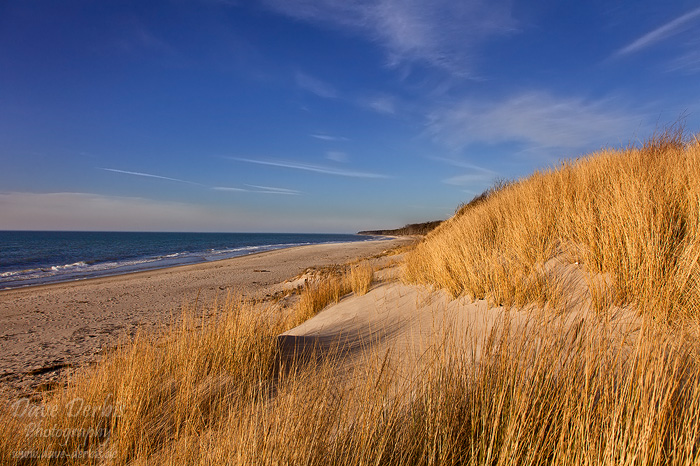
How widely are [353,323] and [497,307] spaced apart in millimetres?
2228

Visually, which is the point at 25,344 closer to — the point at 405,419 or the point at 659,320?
the point at 405,419

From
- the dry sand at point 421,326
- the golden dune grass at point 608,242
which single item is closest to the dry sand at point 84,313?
the dry sand at point 421,326

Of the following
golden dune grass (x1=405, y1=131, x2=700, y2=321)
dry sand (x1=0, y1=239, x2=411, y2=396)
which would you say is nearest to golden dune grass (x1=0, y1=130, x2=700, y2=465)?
golden dune grass (x1=405, y1=131, x2=700, y2=321)

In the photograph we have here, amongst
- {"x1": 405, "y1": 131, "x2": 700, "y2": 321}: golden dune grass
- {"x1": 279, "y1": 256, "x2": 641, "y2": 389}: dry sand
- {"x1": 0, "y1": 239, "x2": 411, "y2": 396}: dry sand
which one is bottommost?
{"x1": 0, "y1": 239, "x2": 411, "y2": 396}: dry sand

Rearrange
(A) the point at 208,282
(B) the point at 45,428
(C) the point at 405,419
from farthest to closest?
1. (A) the point at 208,282
2. (B) the point at 45,428
3. (C) the point at 405,419

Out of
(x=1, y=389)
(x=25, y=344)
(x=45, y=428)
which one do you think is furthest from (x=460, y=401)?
(x=25, y=344)

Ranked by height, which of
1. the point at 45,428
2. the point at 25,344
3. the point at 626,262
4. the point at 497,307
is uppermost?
the point at 626,262

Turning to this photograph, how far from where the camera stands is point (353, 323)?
5.50 m

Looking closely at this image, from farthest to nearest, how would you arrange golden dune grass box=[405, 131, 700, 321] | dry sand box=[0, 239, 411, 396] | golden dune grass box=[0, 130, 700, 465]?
dry sand box=[0, 239, 411, 396]
golden dune grass box=[405, 131, 700, 321]
golden dune grass box=[0, 130, 700, 465]

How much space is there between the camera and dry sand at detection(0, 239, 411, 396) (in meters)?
6.02

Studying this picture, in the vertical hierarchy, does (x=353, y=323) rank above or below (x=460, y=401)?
below

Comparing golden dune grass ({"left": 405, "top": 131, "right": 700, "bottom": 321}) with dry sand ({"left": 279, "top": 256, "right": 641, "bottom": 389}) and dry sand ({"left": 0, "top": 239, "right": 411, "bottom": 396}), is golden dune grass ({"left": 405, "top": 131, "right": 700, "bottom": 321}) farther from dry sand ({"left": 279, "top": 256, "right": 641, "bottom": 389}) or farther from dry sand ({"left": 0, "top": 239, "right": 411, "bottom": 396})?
dry sand ({"left": 0, "top": 239, "right": 411, "bottom": 396})

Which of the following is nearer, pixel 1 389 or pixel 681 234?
pixel 681 234

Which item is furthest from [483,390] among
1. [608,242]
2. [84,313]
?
[84,313]
